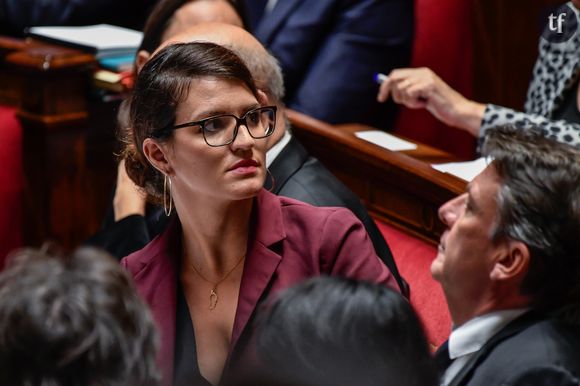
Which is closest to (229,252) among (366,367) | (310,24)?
(366,367)

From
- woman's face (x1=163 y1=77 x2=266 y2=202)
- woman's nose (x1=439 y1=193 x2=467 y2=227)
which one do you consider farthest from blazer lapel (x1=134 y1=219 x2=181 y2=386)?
woman's nose (x1=439 y1=193 x2=467 y2=227)

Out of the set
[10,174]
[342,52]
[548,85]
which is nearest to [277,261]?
→ [548,85]

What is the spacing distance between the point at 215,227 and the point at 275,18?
1.28 metres

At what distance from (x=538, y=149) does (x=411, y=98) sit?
1.02m

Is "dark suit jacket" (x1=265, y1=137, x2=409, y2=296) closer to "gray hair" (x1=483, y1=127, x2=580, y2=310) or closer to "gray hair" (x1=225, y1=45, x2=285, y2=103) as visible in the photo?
"gray hair" (x1=225, y1=45, x2=285, y2=103)

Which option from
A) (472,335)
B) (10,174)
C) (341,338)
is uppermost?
(341,338)

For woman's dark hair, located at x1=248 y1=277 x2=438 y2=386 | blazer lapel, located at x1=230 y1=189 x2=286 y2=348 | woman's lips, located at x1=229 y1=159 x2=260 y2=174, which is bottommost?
blazer lapel, located at x1=230 y1=189 x2=286 y2=348

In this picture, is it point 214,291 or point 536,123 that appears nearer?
point 214,291

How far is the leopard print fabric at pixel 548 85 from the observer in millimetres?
2168

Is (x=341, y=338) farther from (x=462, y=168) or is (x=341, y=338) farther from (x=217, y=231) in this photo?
(x=462, y=168)

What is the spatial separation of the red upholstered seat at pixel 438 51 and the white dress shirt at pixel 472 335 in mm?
1358

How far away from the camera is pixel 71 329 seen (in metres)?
0.78

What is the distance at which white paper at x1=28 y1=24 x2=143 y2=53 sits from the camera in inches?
110

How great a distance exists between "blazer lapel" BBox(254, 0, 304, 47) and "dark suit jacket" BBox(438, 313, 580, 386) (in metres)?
1.53
